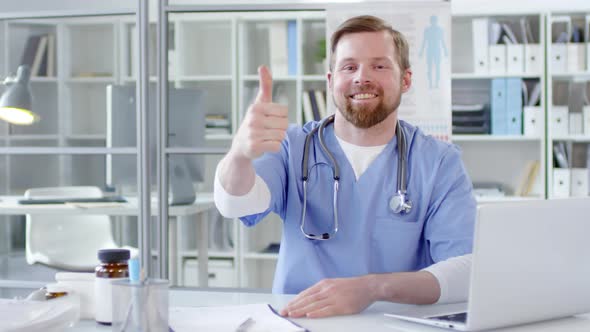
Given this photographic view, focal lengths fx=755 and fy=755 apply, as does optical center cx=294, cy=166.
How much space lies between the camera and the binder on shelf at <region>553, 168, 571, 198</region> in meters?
4.01

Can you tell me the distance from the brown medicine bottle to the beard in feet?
2.53

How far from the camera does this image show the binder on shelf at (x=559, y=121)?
400 cm

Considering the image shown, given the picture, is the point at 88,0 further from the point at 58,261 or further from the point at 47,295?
the point at 47,295

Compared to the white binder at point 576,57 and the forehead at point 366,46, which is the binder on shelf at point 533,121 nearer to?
the white binder at point 576,57

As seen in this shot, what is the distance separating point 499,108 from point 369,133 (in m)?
2.43

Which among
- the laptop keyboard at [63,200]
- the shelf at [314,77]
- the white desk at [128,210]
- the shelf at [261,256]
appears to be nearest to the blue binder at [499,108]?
the shelf at [314,77]

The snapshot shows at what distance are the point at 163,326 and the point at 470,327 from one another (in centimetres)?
45

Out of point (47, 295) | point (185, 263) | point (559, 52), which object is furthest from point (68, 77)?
point (47, 295)

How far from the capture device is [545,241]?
1.12m

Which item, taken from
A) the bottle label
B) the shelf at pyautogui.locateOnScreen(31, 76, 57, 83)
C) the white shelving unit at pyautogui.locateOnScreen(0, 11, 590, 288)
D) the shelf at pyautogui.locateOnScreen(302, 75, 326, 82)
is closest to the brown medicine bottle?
the bottle label

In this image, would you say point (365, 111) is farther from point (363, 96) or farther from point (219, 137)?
point (219, 137)

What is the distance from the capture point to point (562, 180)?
4.02 m

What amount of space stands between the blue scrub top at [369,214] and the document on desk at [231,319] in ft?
1.42

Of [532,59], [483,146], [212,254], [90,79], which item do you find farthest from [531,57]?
[90,79]
